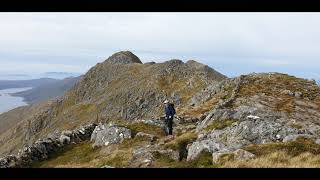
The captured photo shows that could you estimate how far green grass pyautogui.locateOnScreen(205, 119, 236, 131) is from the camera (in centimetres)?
4072

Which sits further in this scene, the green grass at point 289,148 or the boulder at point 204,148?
the boulder at point 204,148

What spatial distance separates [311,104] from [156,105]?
135 meters

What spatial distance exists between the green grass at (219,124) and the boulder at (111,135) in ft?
24.4

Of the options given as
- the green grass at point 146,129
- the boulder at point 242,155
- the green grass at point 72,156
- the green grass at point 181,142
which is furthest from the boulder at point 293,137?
the green grass at point 72,156

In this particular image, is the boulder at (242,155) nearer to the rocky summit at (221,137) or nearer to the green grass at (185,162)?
the rocky summit at (221,137)

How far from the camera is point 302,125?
4106 cm

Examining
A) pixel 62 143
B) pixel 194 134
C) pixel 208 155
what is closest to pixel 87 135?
pixel 62 143

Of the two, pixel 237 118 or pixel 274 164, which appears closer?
pixel 274 164

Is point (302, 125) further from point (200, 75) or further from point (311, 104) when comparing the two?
point (200, 75)

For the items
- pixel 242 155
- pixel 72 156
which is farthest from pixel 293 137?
pixel 72 156

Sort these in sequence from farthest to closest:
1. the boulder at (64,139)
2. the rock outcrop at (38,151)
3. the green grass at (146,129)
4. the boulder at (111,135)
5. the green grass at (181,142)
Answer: the green grass at (146,129) → the boulder at (64,139) → the boulder at (111,135) → the rock outcrop at (38,151) → the green grass at (181,142)

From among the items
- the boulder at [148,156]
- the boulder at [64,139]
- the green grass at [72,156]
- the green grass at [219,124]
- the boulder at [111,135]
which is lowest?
the green grass at [72,156]

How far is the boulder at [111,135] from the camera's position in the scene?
139ft
